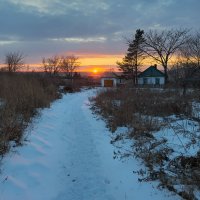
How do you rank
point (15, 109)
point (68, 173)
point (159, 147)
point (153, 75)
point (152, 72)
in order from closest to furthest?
point (68, 173), point (159, 147), point (15, 109), point (153, 75), point (152, 72)

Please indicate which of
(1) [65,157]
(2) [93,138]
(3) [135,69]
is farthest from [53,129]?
(3) [135,69]

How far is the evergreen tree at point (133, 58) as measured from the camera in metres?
57.6

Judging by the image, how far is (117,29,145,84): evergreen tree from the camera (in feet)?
189

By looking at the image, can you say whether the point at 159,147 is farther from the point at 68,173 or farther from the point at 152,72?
the point at 152,72

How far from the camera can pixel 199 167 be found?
5.20m

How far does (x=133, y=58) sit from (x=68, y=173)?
2200 inches

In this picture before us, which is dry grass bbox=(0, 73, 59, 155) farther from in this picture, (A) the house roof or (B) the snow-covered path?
(A) the house roof

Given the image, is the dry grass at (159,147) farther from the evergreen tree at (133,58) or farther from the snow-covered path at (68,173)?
the evergreen tree at (133,58)

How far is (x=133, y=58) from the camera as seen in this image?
60.1 metres

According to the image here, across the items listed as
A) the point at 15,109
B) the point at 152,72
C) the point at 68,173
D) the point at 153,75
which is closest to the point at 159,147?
the point at 68,173

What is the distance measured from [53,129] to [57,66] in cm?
7788

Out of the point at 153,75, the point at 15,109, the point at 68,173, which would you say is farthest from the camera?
the point at 153,75

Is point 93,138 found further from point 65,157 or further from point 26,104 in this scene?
point 26,104

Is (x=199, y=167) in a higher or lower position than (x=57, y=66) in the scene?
lower
